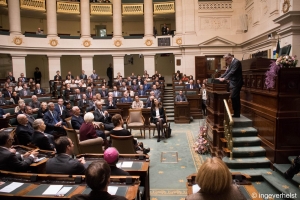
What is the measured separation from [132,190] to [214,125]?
11.9ft

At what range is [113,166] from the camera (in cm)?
294

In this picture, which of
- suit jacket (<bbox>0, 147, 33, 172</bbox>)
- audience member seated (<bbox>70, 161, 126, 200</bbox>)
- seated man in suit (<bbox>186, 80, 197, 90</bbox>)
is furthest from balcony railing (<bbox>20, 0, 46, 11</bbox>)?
audience member seated (<bbox>70, 161, 126, 200</bbox>)

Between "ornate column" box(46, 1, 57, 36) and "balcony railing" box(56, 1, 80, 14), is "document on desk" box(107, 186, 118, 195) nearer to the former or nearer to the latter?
"ornate column" box(46, 1, 57, 36)

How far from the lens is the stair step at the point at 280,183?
12.2 ft

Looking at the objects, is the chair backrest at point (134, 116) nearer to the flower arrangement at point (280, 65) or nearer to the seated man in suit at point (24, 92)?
the flower arrangement at point (280, 65)

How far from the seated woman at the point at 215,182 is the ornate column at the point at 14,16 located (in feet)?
53.8

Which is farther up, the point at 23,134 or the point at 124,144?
the point at 23,134

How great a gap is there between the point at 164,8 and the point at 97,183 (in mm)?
17115

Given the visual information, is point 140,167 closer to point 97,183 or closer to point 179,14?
point 97,183

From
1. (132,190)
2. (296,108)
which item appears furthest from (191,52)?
(132,190)

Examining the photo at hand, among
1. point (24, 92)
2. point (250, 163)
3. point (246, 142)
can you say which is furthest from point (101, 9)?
point (250, 163)

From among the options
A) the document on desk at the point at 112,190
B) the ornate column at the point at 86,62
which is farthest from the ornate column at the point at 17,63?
the document on desk at the point at 112,190

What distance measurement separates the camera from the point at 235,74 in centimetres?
555

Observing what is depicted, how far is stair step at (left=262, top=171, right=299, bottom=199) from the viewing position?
371 centimetres
